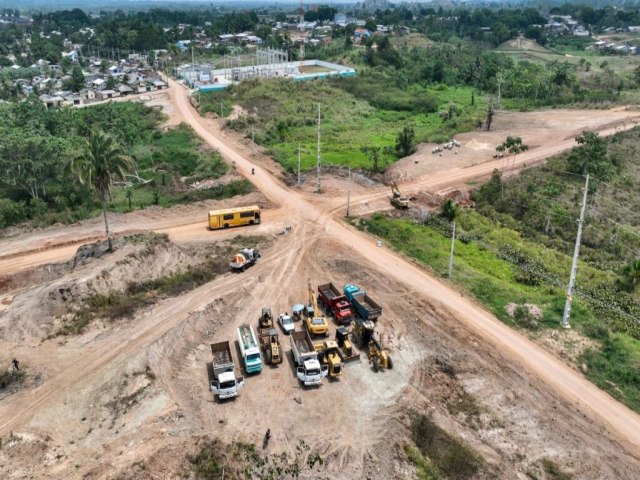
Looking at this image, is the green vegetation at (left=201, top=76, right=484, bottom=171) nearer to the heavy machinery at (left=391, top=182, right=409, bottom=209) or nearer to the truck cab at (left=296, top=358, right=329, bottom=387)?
the heavy machinery at (left=391, top=182, right=409, bottom=209)

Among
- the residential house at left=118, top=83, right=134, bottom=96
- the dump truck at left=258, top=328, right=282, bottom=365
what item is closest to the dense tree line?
the dump truck at left=258, top=328, right=282, bottom=365

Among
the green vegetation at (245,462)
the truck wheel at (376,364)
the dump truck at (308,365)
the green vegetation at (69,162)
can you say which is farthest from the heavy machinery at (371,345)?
the green vegetation at (69,162)

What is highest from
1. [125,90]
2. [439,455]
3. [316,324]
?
[125,90]

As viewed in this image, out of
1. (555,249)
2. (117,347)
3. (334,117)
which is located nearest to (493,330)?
(555,249)

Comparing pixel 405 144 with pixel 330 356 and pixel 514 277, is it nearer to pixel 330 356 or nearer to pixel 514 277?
pixel 514 277

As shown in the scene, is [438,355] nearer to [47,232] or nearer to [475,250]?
[475,250]

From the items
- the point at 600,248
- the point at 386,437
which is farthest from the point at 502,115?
the point at 386,437

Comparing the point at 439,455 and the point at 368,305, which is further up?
the point at 368,305
